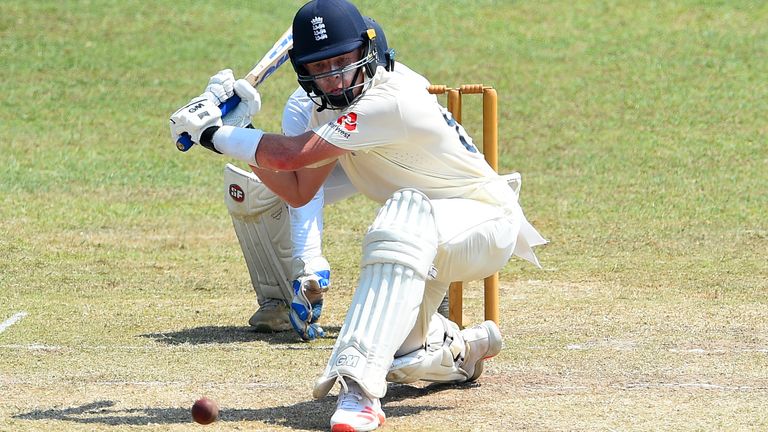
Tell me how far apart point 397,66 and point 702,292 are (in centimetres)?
237

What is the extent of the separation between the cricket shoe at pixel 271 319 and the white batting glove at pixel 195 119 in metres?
1.73

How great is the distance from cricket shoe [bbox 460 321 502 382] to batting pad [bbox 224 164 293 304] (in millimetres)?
1529

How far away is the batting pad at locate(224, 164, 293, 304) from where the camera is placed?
604 cm

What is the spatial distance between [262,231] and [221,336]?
0.57m

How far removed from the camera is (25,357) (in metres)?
5.32

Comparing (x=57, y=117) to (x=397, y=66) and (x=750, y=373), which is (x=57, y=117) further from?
(x=750, y=373)

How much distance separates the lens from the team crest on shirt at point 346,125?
4371 mm

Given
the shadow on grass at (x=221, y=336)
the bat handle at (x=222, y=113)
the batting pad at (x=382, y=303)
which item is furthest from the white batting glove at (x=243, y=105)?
the shadow on grass at (x=221, y=336)

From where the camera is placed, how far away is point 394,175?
452cm

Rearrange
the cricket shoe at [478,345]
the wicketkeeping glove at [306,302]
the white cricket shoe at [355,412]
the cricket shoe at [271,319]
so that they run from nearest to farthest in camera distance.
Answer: the white cricket shoe at [355,412]
the cricket shoe at [478,345]
the wicketkeeping glove at [306,302]
the cricket shoe at [271,319]

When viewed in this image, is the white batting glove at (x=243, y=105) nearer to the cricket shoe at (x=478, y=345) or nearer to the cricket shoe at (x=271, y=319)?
the cricket shoe at (x=478, y=345)

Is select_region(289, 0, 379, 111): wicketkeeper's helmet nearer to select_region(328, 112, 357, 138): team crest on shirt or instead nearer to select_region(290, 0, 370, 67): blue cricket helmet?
select_region(290, 0, 370, 67): blue cricket helmet

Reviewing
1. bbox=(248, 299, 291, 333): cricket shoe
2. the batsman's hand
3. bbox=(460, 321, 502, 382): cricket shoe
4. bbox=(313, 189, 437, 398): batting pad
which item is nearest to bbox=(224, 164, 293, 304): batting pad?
bbox=(248, 299, 291, 333): cricket shoe

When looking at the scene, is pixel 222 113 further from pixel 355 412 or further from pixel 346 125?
pixel 355 412
